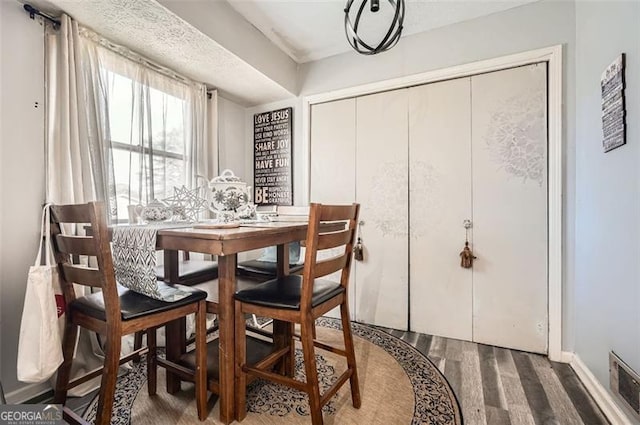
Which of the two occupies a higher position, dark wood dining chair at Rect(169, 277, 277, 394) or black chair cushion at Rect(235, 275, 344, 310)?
black chair cushion at Rect(235, 275, 344, 310)

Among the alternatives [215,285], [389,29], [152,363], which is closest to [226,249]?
[215,285]

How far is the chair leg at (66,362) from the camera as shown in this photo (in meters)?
1.41

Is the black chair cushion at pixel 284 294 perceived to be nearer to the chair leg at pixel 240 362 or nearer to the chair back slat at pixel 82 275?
the chair leg at pixel 240 362

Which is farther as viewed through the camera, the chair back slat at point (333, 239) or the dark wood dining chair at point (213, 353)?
the dark wood dining chair at point (213, 353)

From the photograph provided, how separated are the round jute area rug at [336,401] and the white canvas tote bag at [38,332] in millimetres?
366

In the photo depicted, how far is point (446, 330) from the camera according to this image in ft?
8.10

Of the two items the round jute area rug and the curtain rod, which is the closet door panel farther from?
the curtain rod

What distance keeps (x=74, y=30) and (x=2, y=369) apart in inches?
76.5

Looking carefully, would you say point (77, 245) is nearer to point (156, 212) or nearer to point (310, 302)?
point (156, 212)

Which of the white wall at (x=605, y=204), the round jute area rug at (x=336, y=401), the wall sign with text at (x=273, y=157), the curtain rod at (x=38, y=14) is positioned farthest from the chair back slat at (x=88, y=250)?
the white wall at (x=605, y=204)

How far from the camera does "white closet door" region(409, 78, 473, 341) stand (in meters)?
2.41

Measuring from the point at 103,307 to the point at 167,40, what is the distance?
5.93 feet

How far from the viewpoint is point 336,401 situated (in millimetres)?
1591

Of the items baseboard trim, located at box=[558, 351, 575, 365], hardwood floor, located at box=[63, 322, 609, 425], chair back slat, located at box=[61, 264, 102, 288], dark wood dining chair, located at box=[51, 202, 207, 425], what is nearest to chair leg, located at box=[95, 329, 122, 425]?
dark wood dining chair, located at box=[51, 202, 207, 425]
